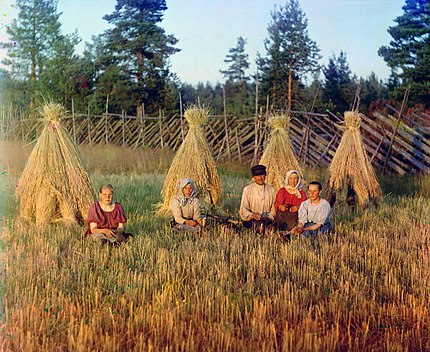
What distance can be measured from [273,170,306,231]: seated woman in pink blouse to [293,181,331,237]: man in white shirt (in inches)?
12.8

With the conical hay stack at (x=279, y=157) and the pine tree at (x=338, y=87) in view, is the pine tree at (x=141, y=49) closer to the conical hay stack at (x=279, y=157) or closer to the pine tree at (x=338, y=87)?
the pine tree at (x=338, y=87)

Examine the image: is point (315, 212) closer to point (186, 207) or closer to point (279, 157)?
point (186, 207)

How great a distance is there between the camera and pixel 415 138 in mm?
15078

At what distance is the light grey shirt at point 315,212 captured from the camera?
301 inches

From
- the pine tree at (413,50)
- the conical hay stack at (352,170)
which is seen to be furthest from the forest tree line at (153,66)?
the conical hay stack at (352,170)

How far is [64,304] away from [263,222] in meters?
3.86

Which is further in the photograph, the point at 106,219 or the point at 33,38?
the point at 33,38

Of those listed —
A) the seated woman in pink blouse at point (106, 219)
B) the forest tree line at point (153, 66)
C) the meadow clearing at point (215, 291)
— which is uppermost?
the forest tree line at point (153, 66)

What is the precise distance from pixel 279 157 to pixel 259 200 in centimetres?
198

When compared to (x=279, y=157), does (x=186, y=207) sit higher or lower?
lower

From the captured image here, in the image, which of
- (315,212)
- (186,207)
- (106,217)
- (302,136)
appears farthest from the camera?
(302,136)

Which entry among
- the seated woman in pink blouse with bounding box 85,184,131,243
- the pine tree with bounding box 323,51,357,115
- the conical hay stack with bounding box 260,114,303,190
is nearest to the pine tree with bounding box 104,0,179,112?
the pine tree with bounding box 323,51,357,115

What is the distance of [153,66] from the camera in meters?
28.0

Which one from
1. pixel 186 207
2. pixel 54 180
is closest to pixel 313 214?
pixel 186 207
